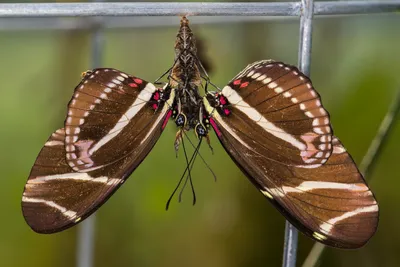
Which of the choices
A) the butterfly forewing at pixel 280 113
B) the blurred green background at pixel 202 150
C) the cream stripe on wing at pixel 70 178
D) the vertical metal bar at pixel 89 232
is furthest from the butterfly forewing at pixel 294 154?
the vertical metal bar at pixel 89 232

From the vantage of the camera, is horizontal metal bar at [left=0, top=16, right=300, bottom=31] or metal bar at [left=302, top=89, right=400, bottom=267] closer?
metal bar at [left=302, top=89, right=400, bottom=267]

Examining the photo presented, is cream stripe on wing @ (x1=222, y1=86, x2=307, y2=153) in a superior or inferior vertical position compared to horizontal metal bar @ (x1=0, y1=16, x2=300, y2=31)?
inferior

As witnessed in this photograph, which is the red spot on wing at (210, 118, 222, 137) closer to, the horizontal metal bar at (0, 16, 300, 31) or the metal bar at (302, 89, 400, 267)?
the metal bar at (302, 89, 400, 267)

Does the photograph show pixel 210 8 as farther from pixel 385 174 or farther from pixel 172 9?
pixel 385 174

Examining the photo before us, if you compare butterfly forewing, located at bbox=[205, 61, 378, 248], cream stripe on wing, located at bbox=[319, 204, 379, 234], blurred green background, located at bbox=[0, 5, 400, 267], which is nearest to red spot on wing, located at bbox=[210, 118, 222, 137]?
butterfly forewing, located at bbox=[205, 61, 378, 248]

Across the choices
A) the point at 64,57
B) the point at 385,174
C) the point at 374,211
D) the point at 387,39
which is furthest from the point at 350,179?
the point at 64,57

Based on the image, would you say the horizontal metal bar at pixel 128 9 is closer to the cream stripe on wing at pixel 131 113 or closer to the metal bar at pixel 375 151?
the cream stripe on wing at pixel 131 113

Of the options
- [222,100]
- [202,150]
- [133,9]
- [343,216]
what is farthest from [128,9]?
[202,150]

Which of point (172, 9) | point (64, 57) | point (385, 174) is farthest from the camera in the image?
point (64, 57)
